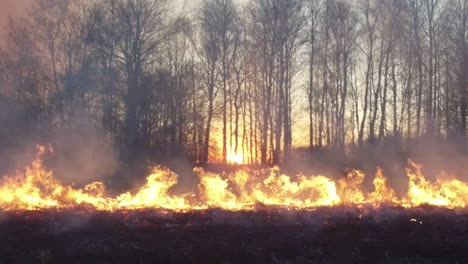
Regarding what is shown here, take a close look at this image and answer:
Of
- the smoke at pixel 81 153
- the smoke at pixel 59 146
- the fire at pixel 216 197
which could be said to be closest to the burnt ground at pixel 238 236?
the fire at pixel 216 197

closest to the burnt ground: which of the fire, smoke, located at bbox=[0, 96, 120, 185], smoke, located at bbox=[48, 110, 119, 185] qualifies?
A: the fire

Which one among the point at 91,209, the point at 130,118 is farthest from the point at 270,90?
the point at 91,209

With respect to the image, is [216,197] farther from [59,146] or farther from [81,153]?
[59,146]

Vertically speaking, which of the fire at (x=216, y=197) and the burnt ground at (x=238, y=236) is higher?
the fire at (x=216, y=197)

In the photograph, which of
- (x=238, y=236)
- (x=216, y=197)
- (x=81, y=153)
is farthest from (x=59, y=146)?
(x=238, y=236)

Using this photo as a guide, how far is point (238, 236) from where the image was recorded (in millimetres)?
11391

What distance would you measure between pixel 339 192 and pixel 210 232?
714cm

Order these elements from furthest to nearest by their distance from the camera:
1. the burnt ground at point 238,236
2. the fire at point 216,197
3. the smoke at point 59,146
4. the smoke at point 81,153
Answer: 1. the smoke at point 59,146
2. the smoke at point 81,153
3. the fire at point 216,197
4. the burnt ground at point 238,236

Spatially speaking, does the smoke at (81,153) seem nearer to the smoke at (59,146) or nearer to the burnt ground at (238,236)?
the smoke at (59,146)

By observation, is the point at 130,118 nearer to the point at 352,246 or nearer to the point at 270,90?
the point at 270,90

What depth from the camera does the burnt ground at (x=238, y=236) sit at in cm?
1027

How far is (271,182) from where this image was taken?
58.4 feet

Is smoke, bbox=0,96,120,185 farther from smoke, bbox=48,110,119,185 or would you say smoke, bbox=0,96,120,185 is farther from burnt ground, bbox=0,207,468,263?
burnt ground, bbox=0,207,468,263

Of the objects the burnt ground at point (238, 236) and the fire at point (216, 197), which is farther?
the fire at point (216, 197)
